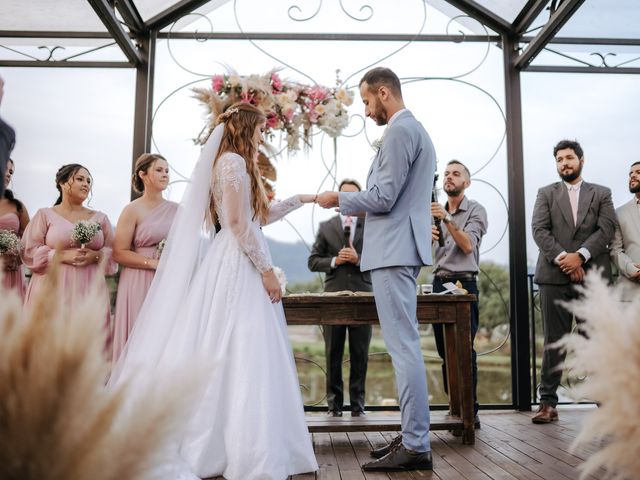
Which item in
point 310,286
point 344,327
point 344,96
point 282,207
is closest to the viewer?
point 282,207

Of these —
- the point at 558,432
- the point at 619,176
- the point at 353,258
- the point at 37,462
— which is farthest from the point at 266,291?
the point at 619,176

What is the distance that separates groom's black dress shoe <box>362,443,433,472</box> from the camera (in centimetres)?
286

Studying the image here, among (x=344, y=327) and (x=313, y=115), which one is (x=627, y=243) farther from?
(x=313, y=115)

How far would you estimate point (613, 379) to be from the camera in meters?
0.57

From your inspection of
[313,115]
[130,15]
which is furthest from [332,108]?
[130,15]

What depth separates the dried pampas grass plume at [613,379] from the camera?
559 millimetres

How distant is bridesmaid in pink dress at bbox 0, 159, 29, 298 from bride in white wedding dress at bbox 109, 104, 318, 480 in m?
1.38

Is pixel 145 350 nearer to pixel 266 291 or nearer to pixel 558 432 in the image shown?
pixel 266 291

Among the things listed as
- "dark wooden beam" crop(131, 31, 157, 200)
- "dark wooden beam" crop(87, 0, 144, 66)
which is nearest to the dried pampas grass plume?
"dark wooden beam" crop(87, 0, 144, 66)

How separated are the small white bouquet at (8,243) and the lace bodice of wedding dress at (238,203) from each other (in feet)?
5.36

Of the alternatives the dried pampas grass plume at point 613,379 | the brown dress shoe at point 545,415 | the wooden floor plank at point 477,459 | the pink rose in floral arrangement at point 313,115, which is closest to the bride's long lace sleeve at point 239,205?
the pink rose in floral arrangement at point 313,115

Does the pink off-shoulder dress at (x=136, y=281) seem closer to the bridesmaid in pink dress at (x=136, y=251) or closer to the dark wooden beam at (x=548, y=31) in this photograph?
the bridesmaid in pink dress at (x=136, y=251)

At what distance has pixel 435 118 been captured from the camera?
5.14 meters

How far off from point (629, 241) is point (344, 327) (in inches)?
85.3
